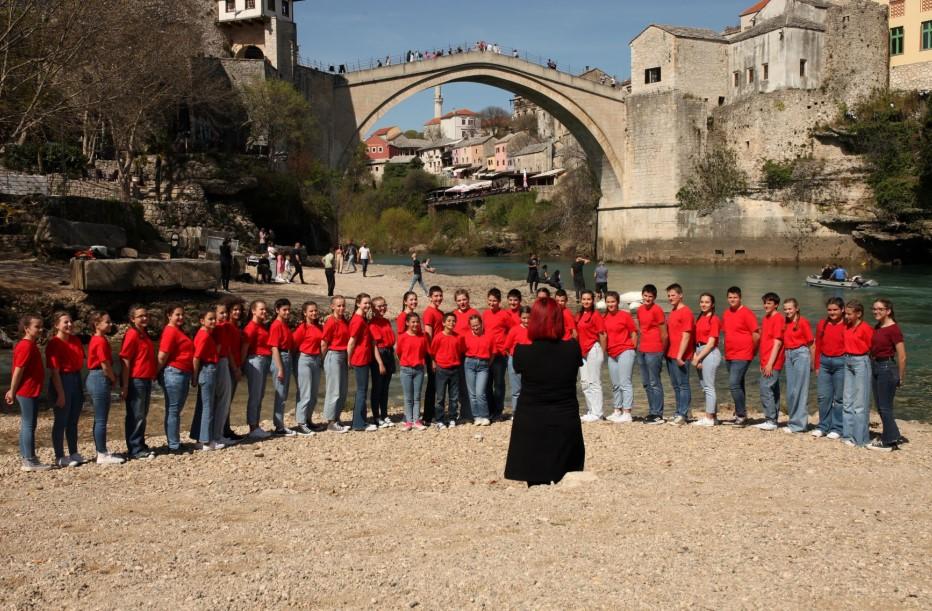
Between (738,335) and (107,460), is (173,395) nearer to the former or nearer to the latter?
(107,460)

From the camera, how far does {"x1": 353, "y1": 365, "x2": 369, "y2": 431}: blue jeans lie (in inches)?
350

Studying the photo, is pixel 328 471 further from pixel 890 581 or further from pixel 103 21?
pixel 103 21

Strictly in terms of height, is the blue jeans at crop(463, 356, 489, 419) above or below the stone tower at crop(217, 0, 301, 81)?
below

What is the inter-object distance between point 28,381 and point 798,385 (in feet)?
22.9

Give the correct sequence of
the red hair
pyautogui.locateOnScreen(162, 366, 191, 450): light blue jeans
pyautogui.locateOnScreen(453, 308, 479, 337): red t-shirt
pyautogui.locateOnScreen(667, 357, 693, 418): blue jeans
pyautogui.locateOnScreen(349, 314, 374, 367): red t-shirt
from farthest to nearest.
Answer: pyautogui.locateOnScreen(453, 308, 479, 337): red t-shirt < pyautogui.locateOnScreen(667, 357, 693, 418): blue jeans < pyautogui.locateOnScreen(349, 314, 374, 367): red t-shirt < pyautogui.locateOnScreen(162, 366, 191, 450): light blue jeans < the red hair

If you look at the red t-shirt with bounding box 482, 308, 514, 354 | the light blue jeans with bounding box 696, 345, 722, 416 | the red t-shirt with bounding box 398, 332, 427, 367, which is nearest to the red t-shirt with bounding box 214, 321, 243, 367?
the red t-shirt with bounding box 398, 332, 427, 367

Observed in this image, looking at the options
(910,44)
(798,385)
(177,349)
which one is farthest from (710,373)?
(910,44)

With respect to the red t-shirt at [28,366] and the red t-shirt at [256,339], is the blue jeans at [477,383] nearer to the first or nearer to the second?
the red t-shirt at [256,339]

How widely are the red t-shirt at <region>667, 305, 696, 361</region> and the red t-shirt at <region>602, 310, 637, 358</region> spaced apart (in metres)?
0.38

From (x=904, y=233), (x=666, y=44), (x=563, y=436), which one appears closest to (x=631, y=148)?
(x=666, y=44)

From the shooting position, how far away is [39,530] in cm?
565

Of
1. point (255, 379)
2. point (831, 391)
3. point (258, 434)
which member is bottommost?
point (258, 434)

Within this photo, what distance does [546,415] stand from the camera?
17.8ft

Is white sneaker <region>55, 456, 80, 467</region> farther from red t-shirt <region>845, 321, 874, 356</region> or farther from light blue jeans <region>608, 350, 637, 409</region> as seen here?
red t-shirt <region>845, 321, 874, 356</region>
